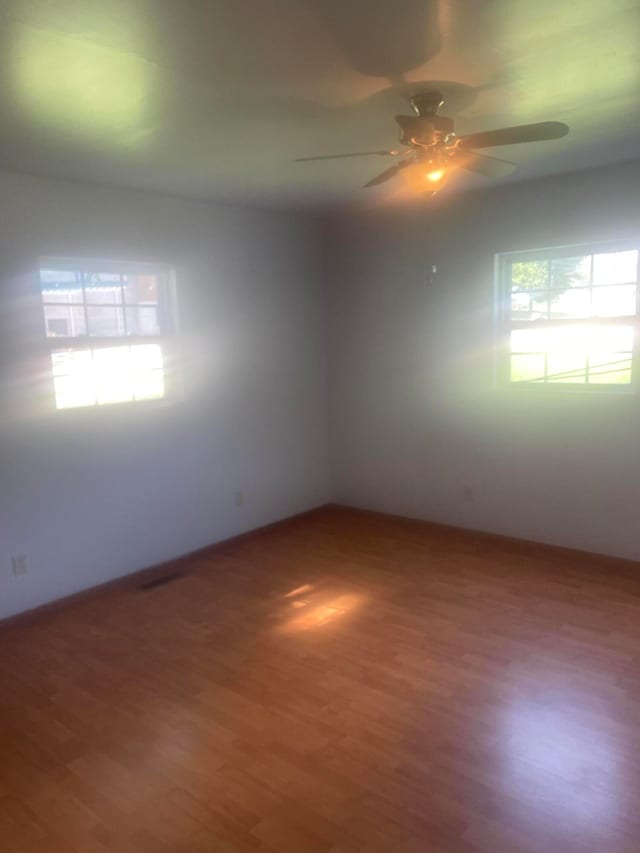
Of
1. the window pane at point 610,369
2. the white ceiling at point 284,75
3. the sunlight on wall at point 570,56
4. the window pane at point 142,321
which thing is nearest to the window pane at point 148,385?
the window pane at point 142,321

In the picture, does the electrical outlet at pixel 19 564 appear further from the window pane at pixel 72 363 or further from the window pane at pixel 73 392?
the window pane at pixel 72 363

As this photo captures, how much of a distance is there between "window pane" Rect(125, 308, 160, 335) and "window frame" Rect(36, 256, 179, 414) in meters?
0.03

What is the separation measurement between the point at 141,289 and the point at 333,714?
287cm

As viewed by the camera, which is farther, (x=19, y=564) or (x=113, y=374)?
(x=113, y=374)

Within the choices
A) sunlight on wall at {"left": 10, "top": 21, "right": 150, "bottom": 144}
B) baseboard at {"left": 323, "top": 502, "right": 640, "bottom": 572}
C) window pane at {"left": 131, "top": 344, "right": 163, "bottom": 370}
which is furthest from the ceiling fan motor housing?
baseboard at {"left": 323, "top": 502, "right": 640, "bottom": 572}

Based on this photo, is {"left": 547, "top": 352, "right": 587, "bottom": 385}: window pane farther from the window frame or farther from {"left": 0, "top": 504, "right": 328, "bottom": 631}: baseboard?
the window frame

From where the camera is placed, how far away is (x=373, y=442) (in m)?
5.04

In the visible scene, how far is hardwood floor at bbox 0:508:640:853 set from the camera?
188 centimetres

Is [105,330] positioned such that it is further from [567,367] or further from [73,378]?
[567,367]

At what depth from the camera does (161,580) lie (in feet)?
12.7

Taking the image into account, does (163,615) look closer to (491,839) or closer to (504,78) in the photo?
(491,839)

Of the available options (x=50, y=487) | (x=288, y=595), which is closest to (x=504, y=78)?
(x=288, y=595)

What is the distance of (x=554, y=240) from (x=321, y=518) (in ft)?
9.07

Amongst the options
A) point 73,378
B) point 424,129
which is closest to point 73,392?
point 73,378
